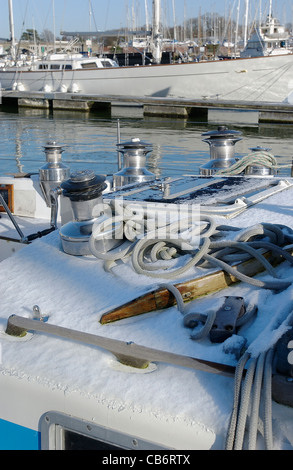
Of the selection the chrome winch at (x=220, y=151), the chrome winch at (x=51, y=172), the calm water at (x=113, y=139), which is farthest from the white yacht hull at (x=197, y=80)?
the chrome winch at (x=51, y=172)

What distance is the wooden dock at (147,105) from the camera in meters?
20.5

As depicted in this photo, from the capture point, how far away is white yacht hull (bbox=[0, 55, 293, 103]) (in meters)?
23.6

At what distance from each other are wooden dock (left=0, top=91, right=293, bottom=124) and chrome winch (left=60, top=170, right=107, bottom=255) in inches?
736

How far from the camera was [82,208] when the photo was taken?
2.60 m

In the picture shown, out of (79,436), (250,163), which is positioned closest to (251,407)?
(79,436)

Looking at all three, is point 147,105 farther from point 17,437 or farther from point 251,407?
point 251,407

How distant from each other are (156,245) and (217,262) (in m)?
0.33

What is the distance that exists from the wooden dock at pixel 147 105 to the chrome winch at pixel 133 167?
1602 cm

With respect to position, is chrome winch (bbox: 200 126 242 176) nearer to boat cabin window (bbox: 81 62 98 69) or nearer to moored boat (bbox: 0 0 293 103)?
moored boat (bbox: 0 0 293 103)

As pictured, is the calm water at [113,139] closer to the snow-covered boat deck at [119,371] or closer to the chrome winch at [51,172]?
the chrome winch at [51,172]

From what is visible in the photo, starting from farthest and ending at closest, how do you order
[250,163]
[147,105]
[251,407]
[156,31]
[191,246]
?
1. [156,31]
2. [147,105]
3. [250,163]
4. [191,246]
5. [251,407]

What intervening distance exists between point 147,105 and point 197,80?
2.99m

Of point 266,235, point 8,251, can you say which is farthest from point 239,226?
point 8,251

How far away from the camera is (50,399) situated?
1802mm
